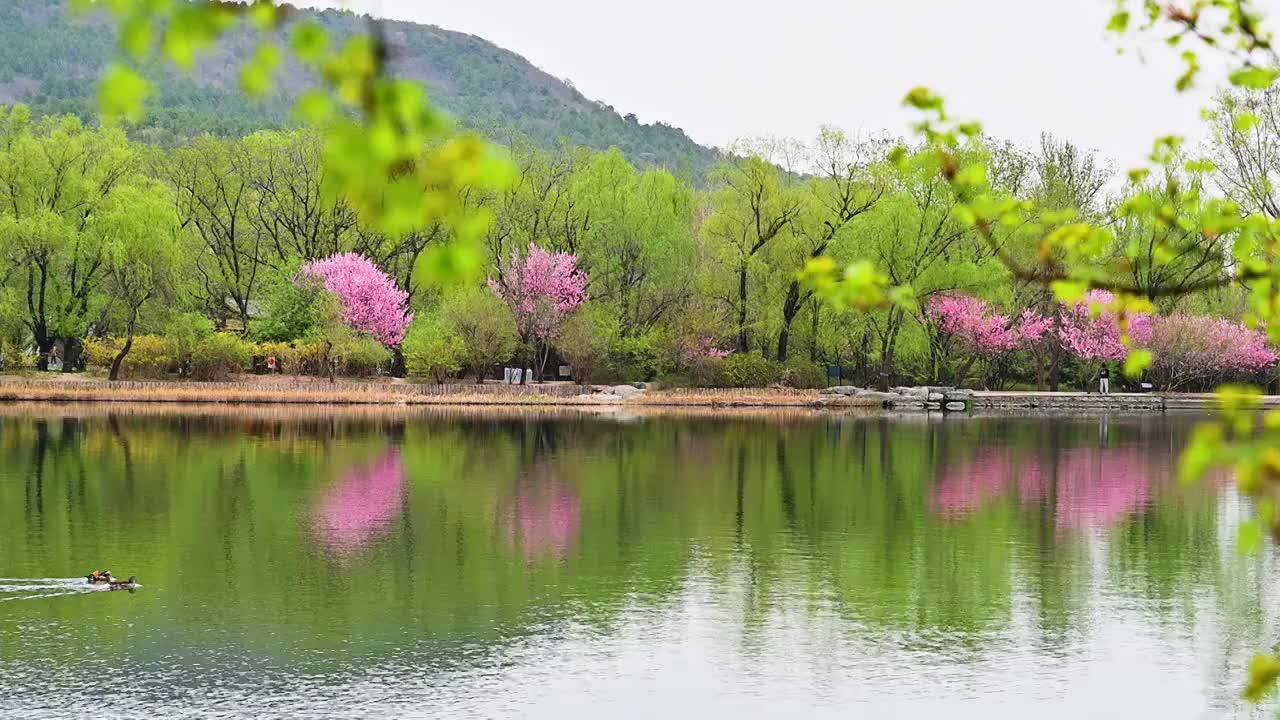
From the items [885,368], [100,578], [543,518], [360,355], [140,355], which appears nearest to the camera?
[100,578]

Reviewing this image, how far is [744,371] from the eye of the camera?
2511 inches

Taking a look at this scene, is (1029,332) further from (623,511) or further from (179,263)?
(623,511)

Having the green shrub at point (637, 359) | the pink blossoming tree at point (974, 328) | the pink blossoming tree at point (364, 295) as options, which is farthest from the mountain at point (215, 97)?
the green shrub at point (637, 359)

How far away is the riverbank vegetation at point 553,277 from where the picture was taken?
2436 inches

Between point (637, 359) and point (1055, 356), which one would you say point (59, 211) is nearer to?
point (637, 359)

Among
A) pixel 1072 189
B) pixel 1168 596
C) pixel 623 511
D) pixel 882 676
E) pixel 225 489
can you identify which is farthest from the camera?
pixel 1072 189

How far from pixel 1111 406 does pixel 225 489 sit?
5051cm

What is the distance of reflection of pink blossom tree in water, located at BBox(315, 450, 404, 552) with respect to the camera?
2362cm

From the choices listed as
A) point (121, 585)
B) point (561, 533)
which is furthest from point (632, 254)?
point (121, 585)

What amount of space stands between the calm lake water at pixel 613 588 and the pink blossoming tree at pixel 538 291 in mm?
26375

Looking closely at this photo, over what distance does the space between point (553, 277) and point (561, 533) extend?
4048cm

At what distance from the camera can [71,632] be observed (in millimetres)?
16297

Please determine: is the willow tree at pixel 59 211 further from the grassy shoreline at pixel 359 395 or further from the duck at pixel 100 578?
the duck at pixel 100 578

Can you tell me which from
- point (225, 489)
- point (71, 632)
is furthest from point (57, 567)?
point (225, 489)
